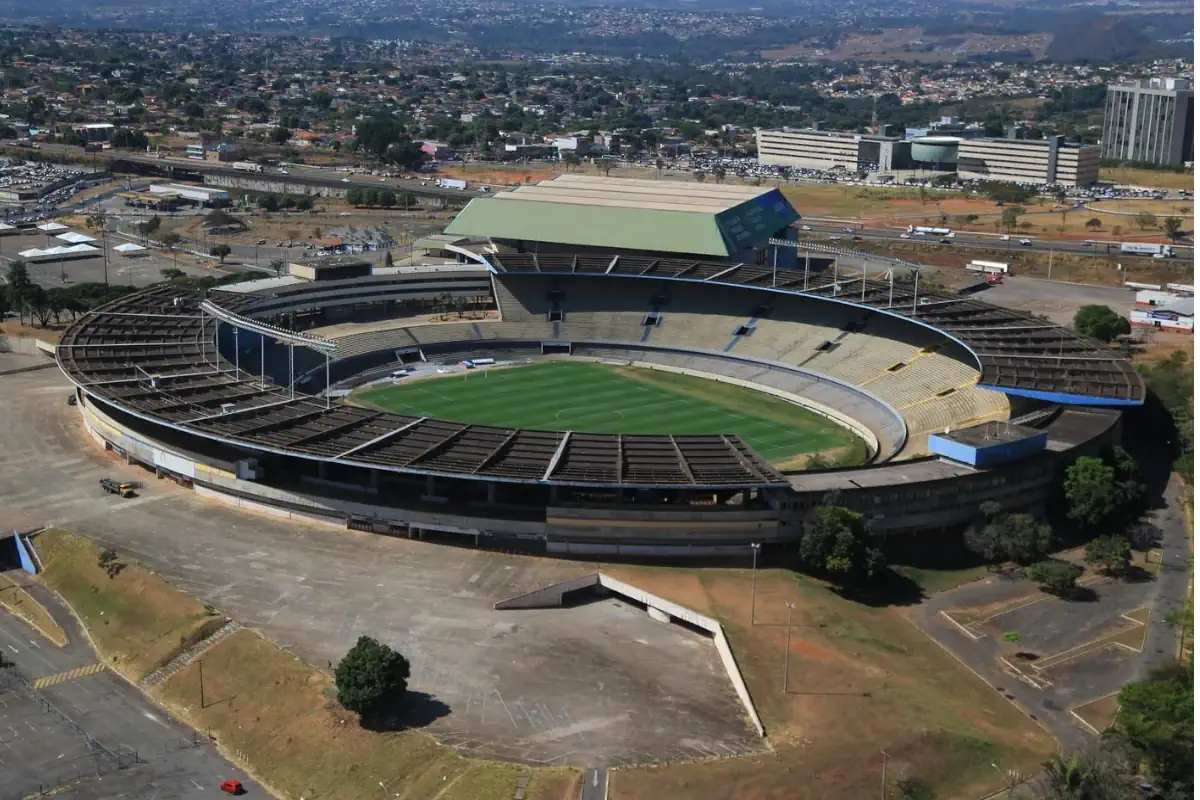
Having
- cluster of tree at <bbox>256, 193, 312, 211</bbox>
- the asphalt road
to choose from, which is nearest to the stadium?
the asphalt road

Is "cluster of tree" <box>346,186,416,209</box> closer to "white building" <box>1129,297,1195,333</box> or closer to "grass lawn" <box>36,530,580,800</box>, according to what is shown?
"white building" <box>1129,297,1195,333</box>

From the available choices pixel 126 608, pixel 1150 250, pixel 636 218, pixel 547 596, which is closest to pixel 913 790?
pixel 547 596

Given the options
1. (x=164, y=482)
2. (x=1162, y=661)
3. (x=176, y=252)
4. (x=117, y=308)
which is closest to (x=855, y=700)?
(x=1162, y=661)

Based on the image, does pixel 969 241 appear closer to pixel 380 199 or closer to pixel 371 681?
pixel 380 199

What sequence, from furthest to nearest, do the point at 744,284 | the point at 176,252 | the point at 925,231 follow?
1. the point at 925,231
2. the point at 176,252
3. the point at 744,284

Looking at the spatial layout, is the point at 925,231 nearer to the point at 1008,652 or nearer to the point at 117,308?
the point at 117,308

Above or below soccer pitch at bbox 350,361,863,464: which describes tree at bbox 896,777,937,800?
below

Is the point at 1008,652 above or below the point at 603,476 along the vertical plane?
below
